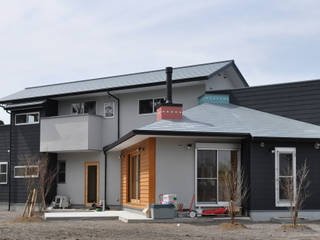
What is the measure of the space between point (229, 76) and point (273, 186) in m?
8.77

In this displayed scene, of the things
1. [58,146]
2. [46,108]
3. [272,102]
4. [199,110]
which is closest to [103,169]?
[58,146]

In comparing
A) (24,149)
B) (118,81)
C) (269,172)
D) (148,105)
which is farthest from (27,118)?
(269,172)

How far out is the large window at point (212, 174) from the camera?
1602 centimetres

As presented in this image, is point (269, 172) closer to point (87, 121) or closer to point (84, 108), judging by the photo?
point (87, 121)

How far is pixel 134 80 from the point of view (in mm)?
22391

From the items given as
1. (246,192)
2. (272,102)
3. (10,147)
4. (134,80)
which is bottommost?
(246,192)

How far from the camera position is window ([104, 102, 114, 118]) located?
22.4m

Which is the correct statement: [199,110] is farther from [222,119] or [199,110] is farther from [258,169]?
[258,169]

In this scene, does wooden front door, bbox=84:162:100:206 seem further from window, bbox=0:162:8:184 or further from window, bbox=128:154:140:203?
window, bbox=0:162:8:184

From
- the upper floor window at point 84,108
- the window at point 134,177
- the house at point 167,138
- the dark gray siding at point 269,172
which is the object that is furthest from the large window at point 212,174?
the upper floor window at point 84,108

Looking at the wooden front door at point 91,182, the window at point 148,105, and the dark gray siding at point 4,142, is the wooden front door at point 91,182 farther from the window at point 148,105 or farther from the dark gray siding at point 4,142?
the dark gray siding at point 4,142

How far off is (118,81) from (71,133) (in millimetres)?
3415

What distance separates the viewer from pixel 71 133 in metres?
21.8

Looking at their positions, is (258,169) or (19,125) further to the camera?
(19,125)
